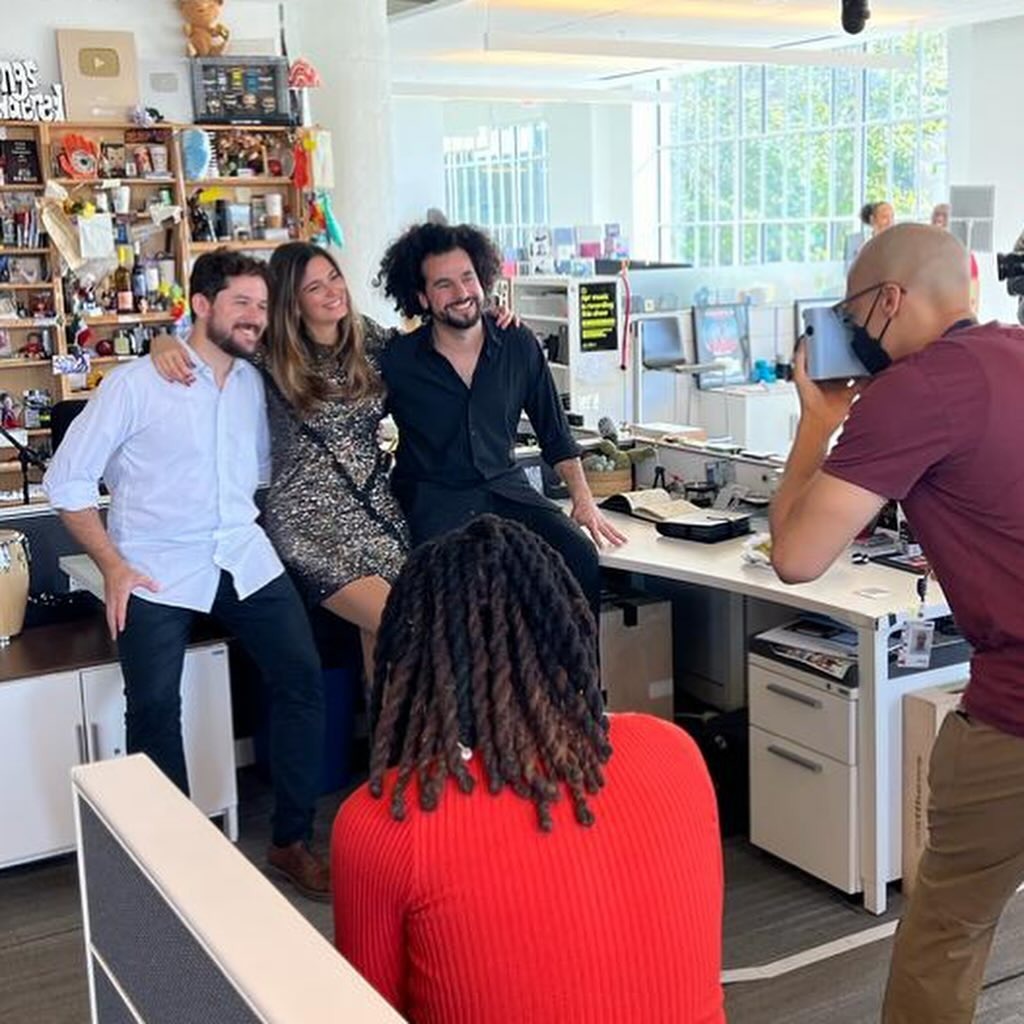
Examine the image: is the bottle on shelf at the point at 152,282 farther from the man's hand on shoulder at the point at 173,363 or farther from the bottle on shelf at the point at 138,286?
the man's hand on shoulder at the point at 173,363

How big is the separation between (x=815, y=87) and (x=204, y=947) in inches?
550

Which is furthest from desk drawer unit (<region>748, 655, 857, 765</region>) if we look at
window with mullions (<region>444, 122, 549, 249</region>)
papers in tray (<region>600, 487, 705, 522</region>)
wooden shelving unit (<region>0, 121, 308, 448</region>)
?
window with mullions (<region>444, 122, 549, 249</region>)

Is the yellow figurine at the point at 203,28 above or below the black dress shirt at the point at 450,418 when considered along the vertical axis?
above

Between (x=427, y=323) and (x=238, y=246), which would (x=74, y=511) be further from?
(x=238, y=246)

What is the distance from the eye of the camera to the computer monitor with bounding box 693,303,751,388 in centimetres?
909

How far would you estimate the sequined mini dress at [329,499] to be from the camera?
3352 millimetres

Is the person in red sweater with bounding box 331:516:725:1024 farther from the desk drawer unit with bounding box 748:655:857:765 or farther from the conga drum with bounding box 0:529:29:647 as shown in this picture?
the conga drum with bounding box 0:529:29:647

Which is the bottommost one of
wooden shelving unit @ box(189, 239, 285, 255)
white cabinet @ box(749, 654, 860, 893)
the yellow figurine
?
white cabinet @ box(749, 654, 860, 893)

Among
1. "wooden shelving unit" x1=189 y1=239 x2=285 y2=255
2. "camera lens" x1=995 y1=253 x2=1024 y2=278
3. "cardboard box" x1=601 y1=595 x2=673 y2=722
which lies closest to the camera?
"camera lens" x1=995 y1=253 x2=1024 y2=278

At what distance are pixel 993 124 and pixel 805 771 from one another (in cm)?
919

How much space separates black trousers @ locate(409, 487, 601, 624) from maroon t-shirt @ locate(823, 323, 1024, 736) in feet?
4.77

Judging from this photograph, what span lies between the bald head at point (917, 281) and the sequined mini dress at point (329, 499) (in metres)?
1.57

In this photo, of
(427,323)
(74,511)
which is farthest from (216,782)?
(427,323)

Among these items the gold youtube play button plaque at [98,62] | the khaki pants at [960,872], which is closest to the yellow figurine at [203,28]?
the gold youtube play button plaque at [98,62]
